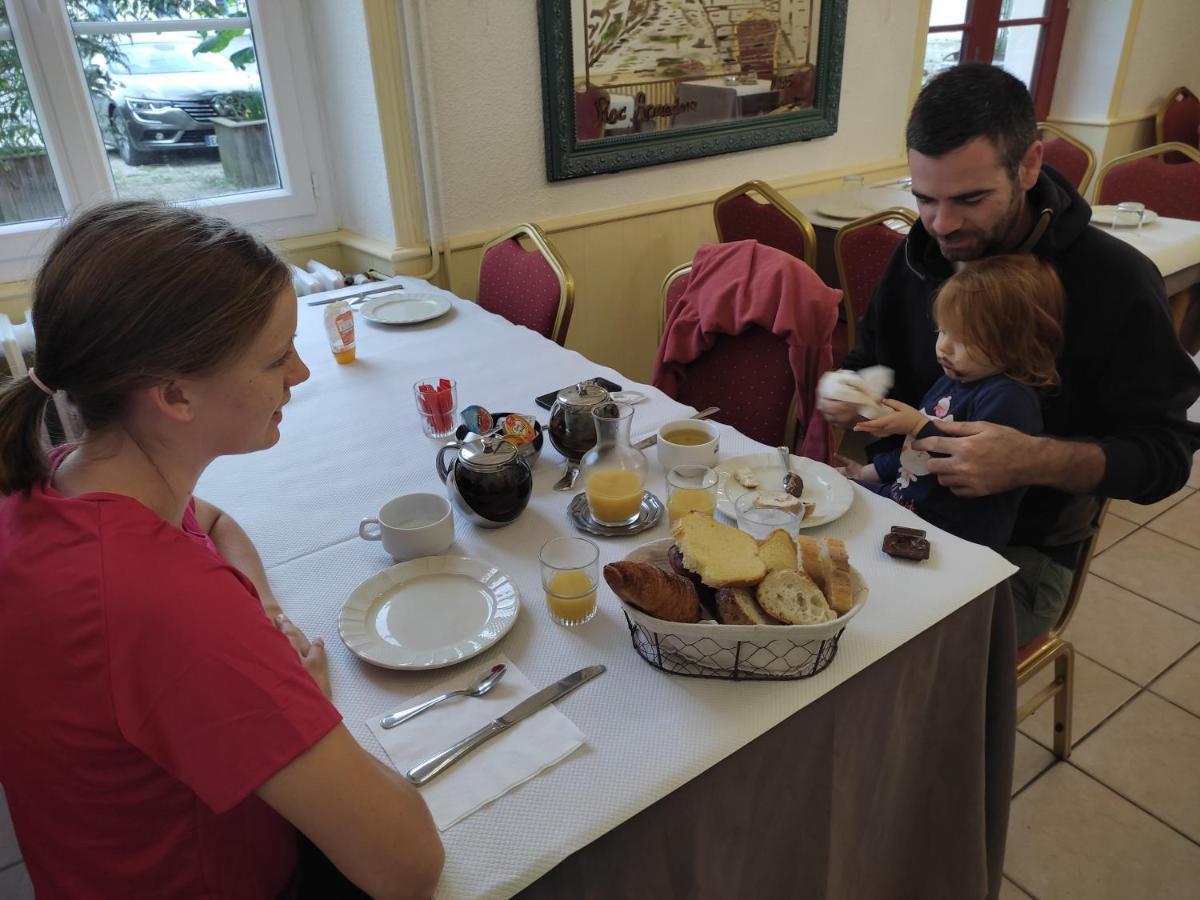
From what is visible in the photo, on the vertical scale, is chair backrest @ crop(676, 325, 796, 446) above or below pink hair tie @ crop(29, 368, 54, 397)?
below

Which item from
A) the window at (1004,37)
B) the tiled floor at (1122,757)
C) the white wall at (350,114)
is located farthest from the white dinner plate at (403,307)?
the window at (1004,37)

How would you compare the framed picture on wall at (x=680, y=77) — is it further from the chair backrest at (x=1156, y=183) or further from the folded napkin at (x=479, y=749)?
the folded napkin at (x=479, y=749)

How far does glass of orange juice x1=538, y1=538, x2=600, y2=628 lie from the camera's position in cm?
96

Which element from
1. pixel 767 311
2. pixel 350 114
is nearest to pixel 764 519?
pixel 767 311

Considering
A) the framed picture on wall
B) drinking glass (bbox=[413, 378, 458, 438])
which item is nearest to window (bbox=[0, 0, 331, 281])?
the framed picture on wall

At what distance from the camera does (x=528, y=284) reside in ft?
7.38

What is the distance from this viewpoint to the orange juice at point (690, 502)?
44.3 inches

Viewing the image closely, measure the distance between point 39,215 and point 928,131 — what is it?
2269mm

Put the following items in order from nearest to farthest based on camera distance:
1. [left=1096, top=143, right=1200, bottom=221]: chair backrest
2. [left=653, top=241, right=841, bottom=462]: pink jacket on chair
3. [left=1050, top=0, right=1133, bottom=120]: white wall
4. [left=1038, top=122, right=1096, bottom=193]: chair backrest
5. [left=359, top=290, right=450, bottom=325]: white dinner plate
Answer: [left=653, top=241, right=841, bottom=462]: pink jacket on chair < [left=359, top=290, right=450, bottom=325]: white dinner plate < [left=1096, top=143, right=1200, bottom=221]: chair backrest < [left=1038, top=122, right=1096, bottom=193]: chair backrest < [left=1050, top=0, right=1133, bottom=120]: white wall

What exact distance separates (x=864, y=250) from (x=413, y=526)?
5.80 ft

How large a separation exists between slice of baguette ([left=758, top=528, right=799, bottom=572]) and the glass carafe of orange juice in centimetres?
29

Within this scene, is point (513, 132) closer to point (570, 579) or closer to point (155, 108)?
point (155, 108)

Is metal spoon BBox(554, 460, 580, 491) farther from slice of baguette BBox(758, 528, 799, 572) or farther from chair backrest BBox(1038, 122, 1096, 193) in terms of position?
chair backrest BBox(1038, 122, 1096, 193)

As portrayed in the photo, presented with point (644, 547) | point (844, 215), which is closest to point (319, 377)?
point (644, 547)
